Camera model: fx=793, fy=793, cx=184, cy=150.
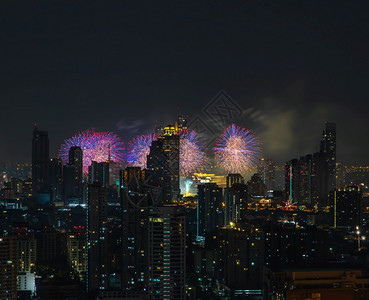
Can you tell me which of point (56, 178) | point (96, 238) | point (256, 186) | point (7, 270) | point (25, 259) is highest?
point (56, 178)

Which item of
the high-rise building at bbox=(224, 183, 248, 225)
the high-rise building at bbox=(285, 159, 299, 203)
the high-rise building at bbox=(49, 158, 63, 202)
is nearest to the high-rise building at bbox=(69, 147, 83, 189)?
the high-rise building at bbox=(49, 158, 63, 202)

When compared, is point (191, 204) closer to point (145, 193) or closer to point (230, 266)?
point (145, 193)

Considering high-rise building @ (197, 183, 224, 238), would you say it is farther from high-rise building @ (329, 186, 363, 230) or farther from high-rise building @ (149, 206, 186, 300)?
high-rise building @ (149, 206, 186, 300)

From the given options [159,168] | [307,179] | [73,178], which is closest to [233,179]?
[159,168]

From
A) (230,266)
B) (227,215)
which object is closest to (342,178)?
(227,215)

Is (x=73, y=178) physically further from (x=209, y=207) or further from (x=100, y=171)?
(x=209, y=207)

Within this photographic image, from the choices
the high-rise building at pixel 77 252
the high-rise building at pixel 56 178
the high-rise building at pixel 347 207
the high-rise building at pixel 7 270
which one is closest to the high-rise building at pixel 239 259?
the high-rise building at pixel 77 252
